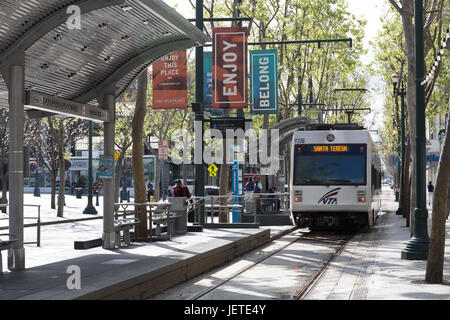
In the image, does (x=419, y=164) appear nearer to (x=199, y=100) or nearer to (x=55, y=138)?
(x=199, y=100)

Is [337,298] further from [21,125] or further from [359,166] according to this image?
[359,166]

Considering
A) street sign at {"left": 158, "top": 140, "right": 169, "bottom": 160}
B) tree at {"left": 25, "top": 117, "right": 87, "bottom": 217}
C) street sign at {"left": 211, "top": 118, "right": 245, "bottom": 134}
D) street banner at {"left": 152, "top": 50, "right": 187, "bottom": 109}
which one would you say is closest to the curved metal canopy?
street banner at {"left": 152, "top": 50, "right": 187, "bottom": 109}

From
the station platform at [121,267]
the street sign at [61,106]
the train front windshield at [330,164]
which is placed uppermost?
the street sign at [61,106]

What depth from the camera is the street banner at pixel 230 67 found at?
22.1 meters

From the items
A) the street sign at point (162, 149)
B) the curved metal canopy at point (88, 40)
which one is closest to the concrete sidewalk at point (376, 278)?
the curved metal canopy at point (88, 40)

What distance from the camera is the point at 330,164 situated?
78.6 ft

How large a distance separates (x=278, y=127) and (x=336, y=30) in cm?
817

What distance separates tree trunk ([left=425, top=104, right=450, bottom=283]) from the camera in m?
11.5

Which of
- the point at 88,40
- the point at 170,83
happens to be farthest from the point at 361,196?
the point at 88,40

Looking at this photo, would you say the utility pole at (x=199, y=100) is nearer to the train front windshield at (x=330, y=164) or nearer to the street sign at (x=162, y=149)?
the train front windshield at (x=330, y=164)

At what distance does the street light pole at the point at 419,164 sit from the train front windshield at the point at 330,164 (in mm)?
7813

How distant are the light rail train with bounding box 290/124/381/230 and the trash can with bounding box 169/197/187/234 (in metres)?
4.94

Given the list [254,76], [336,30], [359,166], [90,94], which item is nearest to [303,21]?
[336,30]

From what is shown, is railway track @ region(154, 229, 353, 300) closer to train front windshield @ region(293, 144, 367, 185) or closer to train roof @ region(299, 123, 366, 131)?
train front windshield @ region(293, 144, 367, 185)
